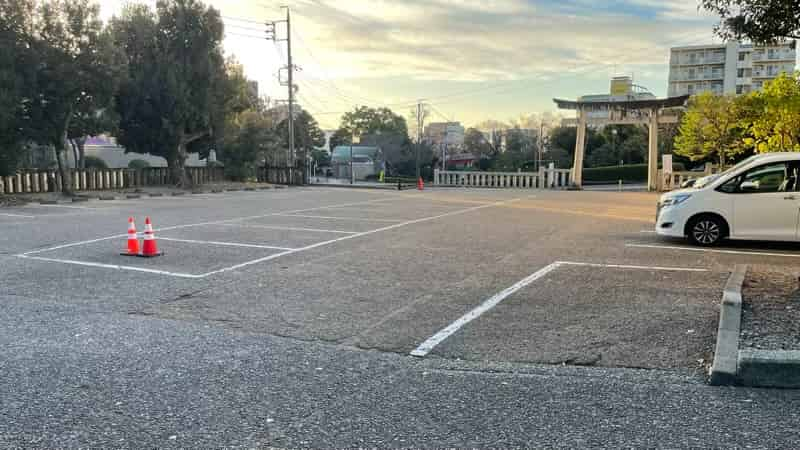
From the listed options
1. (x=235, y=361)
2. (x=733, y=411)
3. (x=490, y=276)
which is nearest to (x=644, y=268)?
(x=490, y=276)

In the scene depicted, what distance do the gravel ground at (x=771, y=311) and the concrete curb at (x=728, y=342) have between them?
3.1 inches

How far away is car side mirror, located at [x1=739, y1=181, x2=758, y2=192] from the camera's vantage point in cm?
1101

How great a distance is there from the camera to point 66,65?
77.7ft

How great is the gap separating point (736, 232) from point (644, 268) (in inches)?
134

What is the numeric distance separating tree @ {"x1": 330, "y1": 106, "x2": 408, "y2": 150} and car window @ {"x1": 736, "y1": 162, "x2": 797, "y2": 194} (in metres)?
85.0

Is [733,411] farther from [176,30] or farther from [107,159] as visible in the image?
[107,159]

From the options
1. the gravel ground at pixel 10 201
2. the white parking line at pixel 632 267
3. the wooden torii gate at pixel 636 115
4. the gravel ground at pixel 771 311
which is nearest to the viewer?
the gravel ground at pixel 771 311

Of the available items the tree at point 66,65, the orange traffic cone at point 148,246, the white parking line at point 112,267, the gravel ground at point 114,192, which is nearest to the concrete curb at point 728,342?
the white parking line at point 112,267

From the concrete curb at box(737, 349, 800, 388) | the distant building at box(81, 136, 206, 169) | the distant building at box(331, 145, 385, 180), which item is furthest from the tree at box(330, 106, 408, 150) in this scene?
the concrete curb at box(737, 349, 800, 388)

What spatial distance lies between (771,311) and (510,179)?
40181mm

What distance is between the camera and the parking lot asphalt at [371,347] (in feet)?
12.4

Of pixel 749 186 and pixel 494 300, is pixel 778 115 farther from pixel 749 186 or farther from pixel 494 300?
pixel 494 300

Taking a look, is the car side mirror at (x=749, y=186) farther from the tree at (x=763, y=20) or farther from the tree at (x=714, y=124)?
the tree at (x=714, y=124)

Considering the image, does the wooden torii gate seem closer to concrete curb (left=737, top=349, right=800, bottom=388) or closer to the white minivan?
the white minivan
